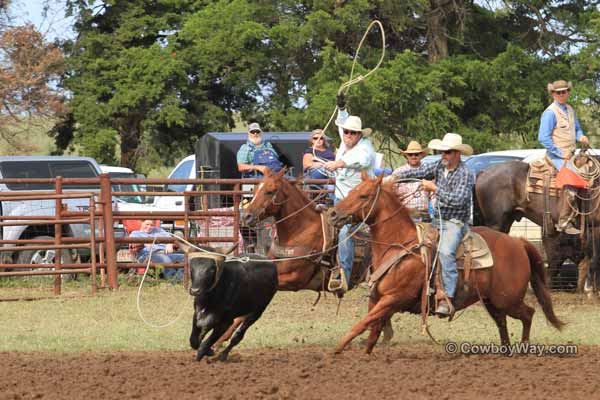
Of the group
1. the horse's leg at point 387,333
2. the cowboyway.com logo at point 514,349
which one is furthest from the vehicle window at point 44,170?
the cowboyway.com logo at point 514,349

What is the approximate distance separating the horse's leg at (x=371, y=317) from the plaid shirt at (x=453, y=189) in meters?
0.98

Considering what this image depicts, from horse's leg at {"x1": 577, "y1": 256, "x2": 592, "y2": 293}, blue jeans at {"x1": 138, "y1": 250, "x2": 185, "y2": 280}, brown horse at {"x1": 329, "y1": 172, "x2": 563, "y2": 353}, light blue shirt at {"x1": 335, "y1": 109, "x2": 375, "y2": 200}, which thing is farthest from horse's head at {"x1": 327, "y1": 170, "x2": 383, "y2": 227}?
blue jeans at {"x1": 138, "y1": 250, "x2": 185, "y2": 280}

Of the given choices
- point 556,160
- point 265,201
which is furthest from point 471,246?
point 556,160

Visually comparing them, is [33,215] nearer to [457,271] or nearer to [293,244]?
[293,244]

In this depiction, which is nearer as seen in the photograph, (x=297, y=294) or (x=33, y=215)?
(x=297, y=294)

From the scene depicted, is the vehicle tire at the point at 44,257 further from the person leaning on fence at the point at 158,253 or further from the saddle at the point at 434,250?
the saddle at the point at 434,250

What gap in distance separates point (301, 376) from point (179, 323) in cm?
420

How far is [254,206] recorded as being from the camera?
10.3 metres

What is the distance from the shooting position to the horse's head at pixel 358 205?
29.5ft

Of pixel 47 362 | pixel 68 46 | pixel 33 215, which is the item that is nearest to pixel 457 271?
pixel 47 362

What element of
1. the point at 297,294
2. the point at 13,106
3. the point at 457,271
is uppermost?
the point at 13,106

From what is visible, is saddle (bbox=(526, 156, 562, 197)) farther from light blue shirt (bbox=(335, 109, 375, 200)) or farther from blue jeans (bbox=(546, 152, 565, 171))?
light blue shirt (bbox=(335, 109, 375, 200))

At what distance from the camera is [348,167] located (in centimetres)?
1002

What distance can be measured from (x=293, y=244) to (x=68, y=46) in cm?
1885
